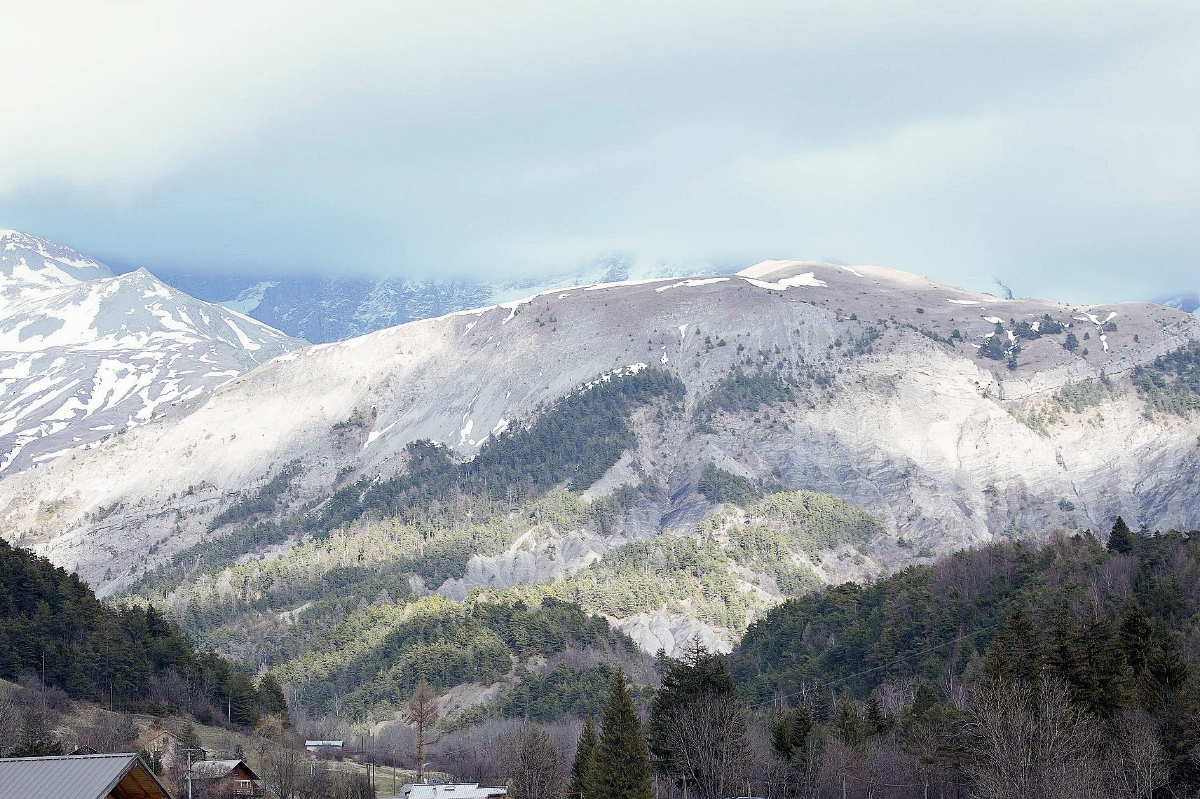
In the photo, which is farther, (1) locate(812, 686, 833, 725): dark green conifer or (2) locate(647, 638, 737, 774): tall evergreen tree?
(1) locate(812, 686, 833, 725): dark green conifer

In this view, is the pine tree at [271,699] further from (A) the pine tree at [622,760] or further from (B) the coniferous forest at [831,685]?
(A) the pine tree at [622,760]

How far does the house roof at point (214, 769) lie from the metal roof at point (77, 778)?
A: 59.3m

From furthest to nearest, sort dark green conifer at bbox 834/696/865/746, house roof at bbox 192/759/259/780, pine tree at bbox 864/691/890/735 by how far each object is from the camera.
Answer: pine tree at bbox 864/691/890/735 < dark green conifer at bbox 834/696/865/746 < house roof at bbox 192/759/259/780

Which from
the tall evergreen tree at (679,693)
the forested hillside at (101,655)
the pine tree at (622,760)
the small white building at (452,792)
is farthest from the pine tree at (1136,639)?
the forested hillside at (101,655)

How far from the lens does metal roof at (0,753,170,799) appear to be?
2617cm

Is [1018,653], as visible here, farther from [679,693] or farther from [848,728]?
[679,693]

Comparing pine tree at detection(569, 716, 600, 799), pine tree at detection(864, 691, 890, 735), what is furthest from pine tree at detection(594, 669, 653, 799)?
pine tree at detection(864, 691, 890, 735)

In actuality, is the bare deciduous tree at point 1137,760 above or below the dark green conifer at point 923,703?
above

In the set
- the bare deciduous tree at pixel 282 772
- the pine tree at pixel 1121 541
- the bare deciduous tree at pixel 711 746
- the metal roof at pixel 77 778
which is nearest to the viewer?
the metal roof at pixel 77 778

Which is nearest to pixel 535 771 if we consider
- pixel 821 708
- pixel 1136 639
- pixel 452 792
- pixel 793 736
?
pixel 452 792

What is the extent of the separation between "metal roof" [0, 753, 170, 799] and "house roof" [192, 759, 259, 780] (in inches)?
2335

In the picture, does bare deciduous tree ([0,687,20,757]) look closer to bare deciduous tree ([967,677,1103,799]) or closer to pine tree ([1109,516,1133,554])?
bare deciduous tree ([967,677,1103,799])

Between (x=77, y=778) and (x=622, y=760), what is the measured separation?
49434 millimetres

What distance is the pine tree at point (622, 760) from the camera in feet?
237
